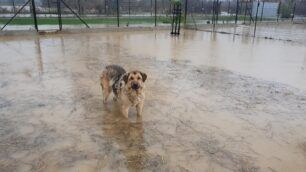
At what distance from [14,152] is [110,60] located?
619 centimetres

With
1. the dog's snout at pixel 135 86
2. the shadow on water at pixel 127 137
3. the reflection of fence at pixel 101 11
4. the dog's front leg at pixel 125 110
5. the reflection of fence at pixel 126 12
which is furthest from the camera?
the reflection of fence at pixel 101 11

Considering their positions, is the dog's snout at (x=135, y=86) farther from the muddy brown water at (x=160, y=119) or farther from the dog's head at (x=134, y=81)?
the muddy brown water at (x=160, y=119)

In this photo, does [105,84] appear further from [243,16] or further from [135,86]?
[243,16]

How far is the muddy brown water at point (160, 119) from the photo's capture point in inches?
151

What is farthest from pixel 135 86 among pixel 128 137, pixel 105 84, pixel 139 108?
pixel 105 84

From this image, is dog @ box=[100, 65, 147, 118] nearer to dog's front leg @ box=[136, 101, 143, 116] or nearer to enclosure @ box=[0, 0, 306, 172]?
dog's front leg @ box=[136, 101, 143, 116]

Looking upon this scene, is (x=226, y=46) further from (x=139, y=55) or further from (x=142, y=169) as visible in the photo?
(x=142, y=169)

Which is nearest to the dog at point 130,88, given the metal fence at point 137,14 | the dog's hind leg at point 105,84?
the dog's hind leg at point 105,84

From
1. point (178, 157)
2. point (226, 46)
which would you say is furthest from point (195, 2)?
point (178, 157)

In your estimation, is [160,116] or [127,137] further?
[160,116]

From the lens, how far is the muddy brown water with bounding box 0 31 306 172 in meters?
3.83

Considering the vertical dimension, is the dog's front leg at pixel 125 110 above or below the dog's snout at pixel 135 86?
below

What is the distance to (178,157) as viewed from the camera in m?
3.91

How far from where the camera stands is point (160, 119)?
5.12m
